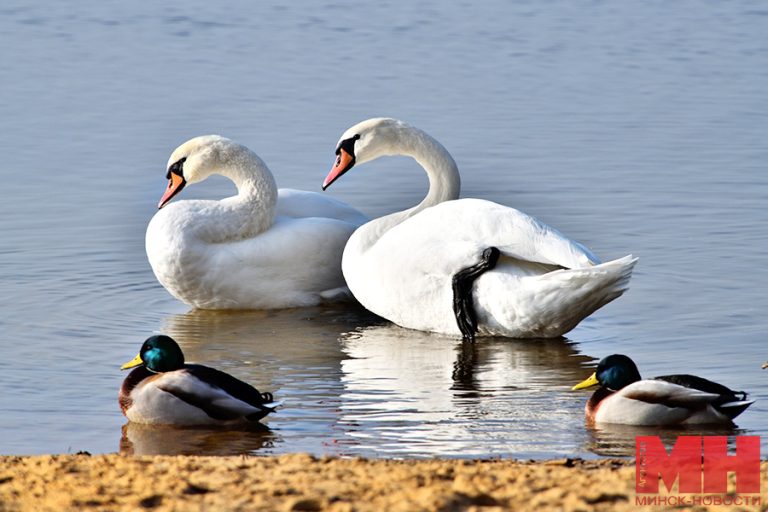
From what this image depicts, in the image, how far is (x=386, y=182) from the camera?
12.3m

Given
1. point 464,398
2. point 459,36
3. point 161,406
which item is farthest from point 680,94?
point 161,406

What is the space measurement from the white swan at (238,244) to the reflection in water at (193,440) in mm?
2463

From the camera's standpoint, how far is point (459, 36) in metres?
19.3

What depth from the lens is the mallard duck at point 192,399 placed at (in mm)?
6828

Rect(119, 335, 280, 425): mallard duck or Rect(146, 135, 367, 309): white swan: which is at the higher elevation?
Rect(146, 135, 367, 309): white swan

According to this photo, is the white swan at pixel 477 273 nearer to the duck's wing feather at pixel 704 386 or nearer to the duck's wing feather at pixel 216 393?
the duck's wing feather at pixel 704 386

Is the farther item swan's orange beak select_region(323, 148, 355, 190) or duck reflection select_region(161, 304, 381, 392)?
swan's orange beak select_region(323, 148, 355, 190)

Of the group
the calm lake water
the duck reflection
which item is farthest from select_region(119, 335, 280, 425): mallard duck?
the duck reflection

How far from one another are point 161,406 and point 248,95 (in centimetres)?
901

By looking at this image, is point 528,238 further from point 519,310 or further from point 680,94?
point 680,94

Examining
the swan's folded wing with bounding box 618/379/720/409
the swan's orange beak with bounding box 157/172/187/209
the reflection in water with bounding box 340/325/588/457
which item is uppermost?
the swan's orange beak with bounding box 157/172/187/209

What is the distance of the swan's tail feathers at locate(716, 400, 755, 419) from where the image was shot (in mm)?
6727

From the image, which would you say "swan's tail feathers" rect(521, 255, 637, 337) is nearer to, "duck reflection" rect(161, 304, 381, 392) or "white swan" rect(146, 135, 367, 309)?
"duck reflection" rect(161, 304, 381, 392)
